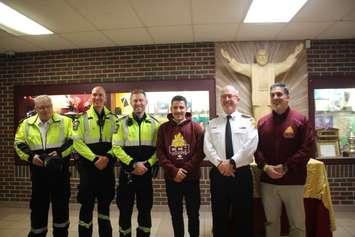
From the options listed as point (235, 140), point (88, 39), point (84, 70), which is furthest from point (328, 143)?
point (84, 70)

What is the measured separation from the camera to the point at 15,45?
469 centimetres

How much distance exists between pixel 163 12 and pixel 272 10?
126 cm

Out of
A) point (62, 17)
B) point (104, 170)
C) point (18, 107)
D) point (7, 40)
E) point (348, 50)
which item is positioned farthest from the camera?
point (18, 107)

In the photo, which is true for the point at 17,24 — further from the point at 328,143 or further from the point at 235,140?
the point at 328,143

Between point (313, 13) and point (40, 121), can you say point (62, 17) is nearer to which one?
point (40, 121)

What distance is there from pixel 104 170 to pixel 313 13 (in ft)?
9.72

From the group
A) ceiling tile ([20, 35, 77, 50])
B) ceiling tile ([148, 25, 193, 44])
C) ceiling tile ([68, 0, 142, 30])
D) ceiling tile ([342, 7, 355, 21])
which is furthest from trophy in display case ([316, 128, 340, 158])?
ceiling tile ([20, 35, 77, 50])

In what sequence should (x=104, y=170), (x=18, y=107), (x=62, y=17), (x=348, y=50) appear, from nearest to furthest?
(x=104, y=170) → (x=62, y=17) → (x=348, y=50) → (x=18, y=107)

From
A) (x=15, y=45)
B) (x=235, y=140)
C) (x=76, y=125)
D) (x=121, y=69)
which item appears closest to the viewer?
(x=235, y=140)

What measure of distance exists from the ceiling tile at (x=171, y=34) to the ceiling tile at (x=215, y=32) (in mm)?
116

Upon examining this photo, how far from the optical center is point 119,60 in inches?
195

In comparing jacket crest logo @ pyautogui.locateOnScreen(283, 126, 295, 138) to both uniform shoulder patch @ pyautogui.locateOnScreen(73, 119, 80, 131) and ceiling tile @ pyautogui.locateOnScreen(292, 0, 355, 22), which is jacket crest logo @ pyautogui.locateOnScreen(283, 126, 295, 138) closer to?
ceiling tile @ pyautogui.locateOnScreen(292, 0, 355, 22)

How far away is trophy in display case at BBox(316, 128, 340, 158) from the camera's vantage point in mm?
4594

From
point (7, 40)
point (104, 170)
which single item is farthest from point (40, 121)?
point (7, 40)
